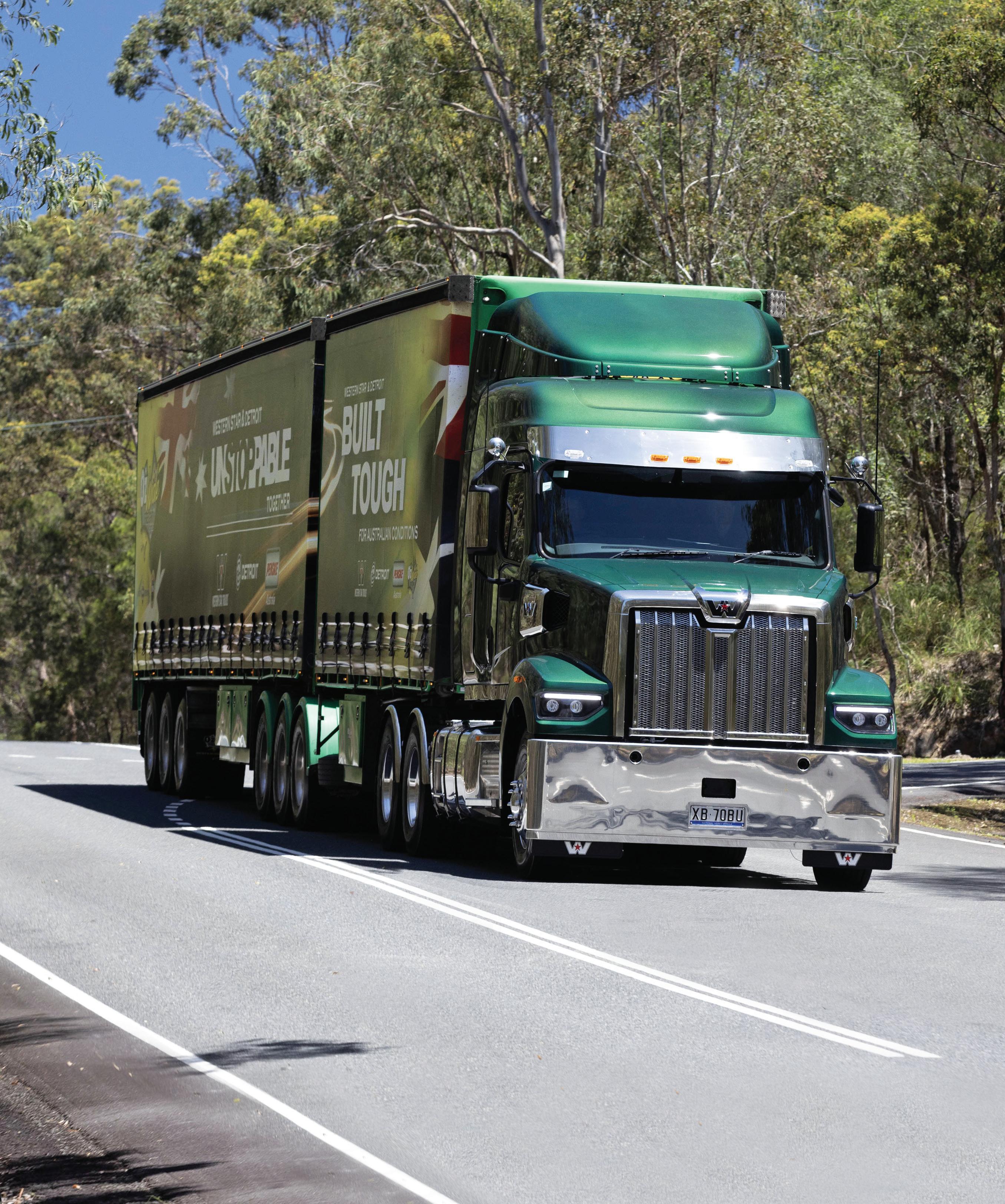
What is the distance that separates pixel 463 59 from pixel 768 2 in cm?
934

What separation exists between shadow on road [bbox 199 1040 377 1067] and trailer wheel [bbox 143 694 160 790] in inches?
677

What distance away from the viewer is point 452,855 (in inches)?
687

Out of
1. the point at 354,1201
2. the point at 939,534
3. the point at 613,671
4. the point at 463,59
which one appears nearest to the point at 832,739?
the point at 613,671

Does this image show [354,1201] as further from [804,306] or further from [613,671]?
[804,306]

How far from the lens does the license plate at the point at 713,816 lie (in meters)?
13.9

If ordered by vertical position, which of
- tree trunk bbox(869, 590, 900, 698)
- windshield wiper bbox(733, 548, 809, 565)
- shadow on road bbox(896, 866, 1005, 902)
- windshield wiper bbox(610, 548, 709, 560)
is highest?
tree trunk bbox(869, 590, 900, 698)

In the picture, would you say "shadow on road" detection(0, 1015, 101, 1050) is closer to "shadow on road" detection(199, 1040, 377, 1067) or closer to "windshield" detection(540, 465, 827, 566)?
"shadow on road" detection(199, 1040, 377, 1067)

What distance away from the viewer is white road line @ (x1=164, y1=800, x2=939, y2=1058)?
9070 mm

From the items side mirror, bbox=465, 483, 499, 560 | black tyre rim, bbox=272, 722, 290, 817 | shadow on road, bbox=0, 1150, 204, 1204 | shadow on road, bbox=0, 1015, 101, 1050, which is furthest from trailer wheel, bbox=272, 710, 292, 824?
shadow on road, bbox=0, 1150, 204, 1204

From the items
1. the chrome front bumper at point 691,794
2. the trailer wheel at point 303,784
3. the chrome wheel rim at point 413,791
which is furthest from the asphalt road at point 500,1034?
the trailer wheel at point 303,784

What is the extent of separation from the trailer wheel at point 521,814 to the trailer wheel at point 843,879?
7.02 feet

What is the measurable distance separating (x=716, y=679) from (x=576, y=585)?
47.3 inches

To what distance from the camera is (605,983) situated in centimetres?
1052

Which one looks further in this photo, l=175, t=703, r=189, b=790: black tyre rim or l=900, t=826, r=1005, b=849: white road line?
l=175, t=703, r=189, b=790: black tyre rim
